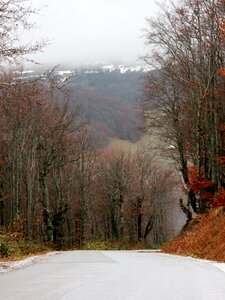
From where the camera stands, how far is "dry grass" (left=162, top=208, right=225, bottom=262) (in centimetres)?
2030

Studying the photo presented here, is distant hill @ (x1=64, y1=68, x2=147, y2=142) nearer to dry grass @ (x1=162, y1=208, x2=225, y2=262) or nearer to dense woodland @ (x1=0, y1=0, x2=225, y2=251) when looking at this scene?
dense woodland @ (x1=0, y1=0, x2=225, y2=251)

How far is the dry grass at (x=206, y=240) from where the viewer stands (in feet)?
66.6

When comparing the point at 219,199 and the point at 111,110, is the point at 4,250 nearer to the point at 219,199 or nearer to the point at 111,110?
the point at 219,199

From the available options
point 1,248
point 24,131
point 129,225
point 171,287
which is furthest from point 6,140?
point 129,225

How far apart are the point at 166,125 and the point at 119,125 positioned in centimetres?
7947

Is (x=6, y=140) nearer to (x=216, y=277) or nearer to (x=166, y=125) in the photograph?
(x=166, y=125)

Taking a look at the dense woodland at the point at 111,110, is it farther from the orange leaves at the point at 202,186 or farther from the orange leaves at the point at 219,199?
the orange leaves at the point at 219,199

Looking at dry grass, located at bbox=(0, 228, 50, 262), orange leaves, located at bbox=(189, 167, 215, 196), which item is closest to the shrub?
dry grass, located at bbox=(0, 228, 50, 262)

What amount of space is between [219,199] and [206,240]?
4414 mm

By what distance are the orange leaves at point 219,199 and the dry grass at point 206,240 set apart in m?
0.52

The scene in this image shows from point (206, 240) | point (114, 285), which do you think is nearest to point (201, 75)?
point (206, 240)

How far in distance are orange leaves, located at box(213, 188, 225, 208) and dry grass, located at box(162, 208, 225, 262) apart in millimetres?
515

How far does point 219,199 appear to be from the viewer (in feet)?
87.4

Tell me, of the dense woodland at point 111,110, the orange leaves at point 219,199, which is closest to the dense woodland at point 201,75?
the orange leaves at point 219,199
